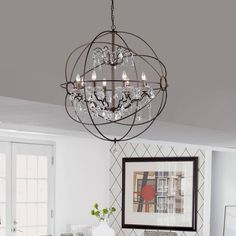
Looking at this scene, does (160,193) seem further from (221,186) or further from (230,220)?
(230,220)

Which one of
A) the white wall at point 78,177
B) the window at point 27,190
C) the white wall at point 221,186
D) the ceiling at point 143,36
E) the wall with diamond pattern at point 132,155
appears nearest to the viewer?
the ceiling at point 143,36

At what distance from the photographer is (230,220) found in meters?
8.40

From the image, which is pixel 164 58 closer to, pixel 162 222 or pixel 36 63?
pixel 36 63

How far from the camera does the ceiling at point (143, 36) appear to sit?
2.17 metres

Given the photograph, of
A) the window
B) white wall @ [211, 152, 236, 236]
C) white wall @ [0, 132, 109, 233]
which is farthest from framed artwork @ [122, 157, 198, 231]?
the window

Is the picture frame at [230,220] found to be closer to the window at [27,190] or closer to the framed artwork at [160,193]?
the framed artwork at [160,193]

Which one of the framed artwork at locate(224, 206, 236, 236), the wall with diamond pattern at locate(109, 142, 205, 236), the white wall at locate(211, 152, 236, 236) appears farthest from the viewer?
the wall with diamond pattern at locate(109, 142, 205, 236)

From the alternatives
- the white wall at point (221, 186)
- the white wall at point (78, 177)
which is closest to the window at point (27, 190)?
the white wall at point (78, 177)

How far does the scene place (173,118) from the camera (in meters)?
3.18

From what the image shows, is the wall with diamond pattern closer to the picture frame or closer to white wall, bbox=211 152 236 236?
white wall, bbox=211 152 236 236

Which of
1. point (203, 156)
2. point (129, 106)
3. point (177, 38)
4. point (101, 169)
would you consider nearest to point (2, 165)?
point (101, 169)

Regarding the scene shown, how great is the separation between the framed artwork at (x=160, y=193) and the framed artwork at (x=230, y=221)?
1.77 ft

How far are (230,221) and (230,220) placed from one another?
0.05 feet

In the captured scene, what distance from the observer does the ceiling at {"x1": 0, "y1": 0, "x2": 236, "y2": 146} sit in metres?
2.17
